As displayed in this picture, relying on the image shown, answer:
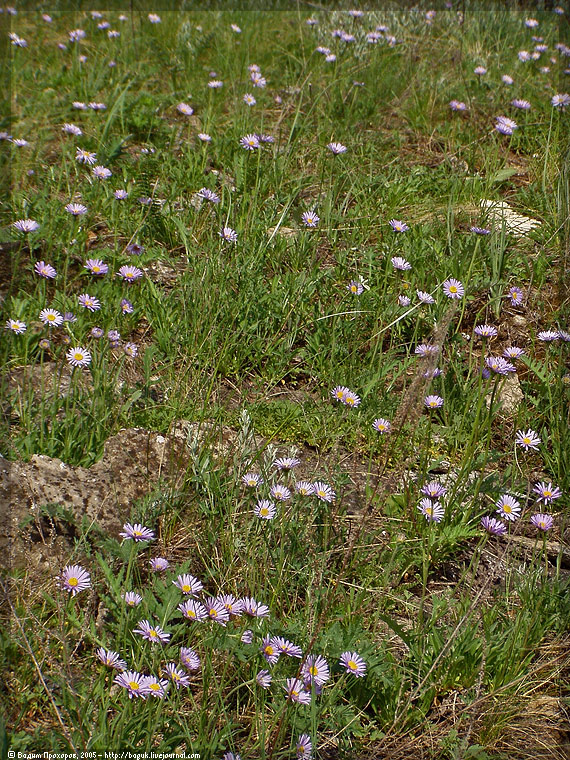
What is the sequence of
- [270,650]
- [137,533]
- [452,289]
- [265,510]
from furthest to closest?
[452,289] < [265,510] < [137,533] < [270,650]

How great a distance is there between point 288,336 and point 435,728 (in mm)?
1580

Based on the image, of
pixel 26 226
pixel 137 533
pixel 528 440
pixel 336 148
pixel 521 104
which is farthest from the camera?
pixel 521 104

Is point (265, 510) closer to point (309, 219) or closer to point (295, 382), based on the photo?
point (295, 382)

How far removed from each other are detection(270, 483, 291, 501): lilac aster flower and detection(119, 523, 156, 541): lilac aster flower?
386 millimetres

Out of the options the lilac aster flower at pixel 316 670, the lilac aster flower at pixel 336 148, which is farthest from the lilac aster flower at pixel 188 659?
the lilac aster flower at pixel 336 148

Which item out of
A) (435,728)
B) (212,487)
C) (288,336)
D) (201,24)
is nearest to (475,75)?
(201,24)

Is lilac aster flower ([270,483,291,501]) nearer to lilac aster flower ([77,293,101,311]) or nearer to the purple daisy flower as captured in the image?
the purple daisy flower

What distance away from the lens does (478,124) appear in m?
4.50

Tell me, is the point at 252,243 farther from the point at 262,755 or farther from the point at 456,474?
the point at 262,755

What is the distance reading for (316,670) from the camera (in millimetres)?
1738

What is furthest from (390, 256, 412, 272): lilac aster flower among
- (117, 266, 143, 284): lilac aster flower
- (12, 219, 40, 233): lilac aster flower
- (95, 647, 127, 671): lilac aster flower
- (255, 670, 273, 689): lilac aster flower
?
(95, 647, 127, 671): lilac aster flower

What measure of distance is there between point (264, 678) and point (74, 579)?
552mm

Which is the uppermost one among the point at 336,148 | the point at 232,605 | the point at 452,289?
the point at 336,148

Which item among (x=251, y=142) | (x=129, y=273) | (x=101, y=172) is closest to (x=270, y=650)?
(x=129, y=273)
